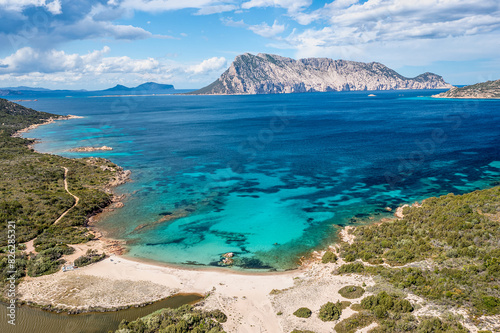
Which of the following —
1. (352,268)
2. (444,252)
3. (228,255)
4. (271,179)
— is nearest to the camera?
(444,252)

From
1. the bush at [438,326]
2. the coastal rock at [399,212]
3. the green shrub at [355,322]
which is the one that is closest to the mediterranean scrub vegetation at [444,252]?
the bush at [438,326]

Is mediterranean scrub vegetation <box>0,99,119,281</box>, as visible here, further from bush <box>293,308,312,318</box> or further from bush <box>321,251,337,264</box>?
bush <box>321,251,337,264</box>

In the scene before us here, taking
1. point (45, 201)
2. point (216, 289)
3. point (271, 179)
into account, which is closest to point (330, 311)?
point (216, 289)

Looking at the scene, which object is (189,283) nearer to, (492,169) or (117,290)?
(117,290)

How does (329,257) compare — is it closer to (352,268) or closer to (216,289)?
(352,268)

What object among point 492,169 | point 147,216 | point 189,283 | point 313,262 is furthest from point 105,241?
point 492,169

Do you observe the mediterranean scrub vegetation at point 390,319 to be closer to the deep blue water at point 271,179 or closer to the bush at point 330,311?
the bush at point 330,311
